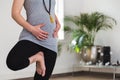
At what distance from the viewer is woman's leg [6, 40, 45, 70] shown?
156cm

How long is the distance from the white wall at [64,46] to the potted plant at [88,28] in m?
0.16

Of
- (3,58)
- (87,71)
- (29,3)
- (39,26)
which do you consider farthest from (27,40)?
(87,71)

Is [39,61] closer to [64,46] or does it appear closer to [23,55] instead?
[23,55]

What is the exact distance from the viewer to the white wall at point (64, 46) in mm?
4699

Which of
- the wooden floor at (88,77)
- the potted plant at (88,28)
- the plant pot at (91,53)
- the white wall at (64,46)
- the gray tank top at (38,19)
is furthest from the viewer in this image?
the potted plant at (88,28)

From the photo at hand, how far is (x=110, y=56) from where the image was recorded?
5492mm

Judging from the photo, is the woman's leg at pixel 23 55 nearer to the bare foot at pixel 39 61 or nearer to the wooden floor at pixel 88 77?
the bare foot at pixel 39 61

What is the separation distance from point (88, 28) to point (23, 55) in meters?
4.22

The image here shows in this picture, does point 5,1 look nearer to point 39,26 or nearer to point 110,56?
point 110,56

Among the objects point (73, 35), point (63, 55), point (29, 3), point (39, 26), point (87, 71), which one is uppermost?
point (29, 3)

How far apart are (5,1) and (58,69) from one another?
1883 millimetres

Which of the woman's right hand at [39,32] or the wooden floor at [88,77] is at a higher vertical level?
the woman's right hand at [39,32]

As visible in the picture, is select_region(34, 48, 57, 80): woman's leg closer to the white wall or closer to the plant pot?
the white wall

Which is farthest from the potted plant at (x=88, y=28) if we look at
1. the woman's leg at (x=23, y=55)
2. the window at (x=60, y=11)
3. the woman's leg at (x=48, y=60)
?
the woman's leg at (x=23, y=55)
